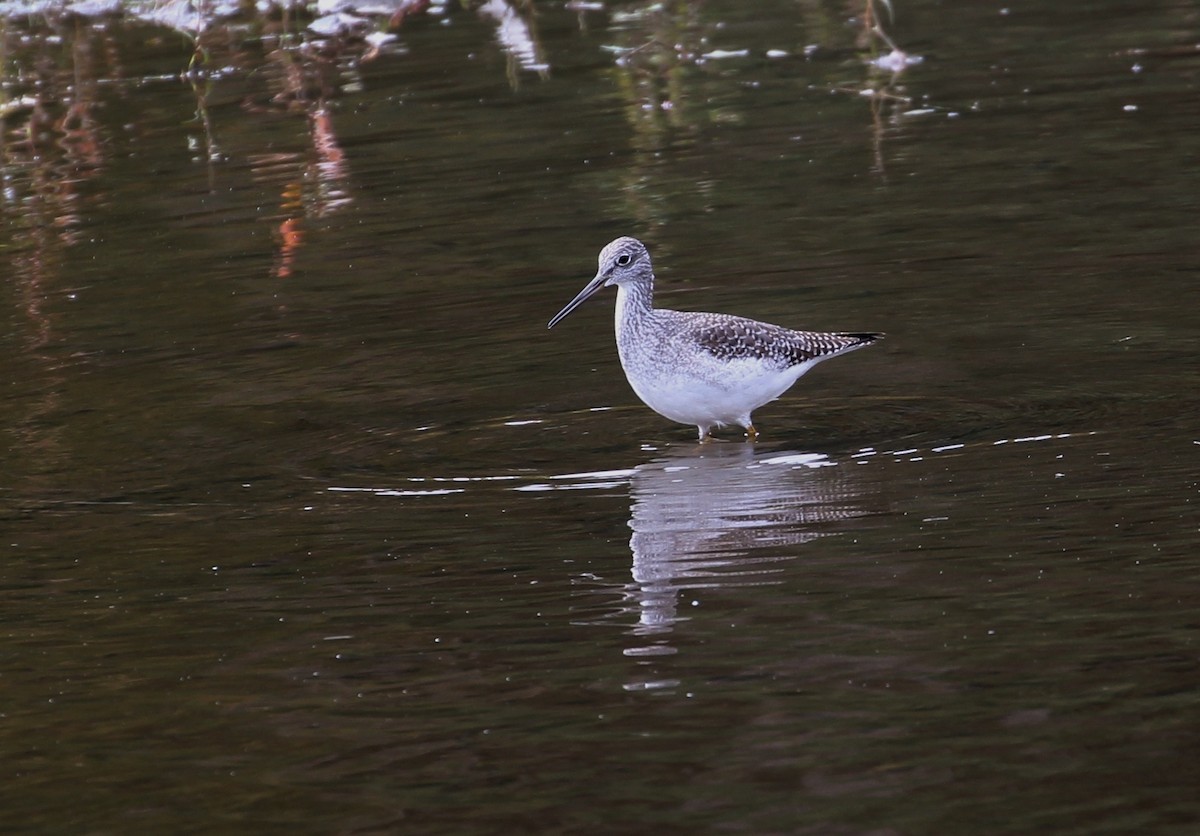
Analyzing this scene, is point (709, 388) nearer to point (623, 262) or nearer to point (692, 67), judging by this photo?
point (623, 262)

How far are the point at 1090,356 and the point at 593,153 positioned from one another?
8.37 meters

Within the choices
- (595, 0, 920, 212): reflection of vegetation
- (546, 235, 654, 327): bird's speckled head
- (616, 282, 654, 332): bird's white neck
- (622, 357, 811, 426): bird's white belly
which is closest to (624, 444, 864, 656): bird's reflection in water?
(622, 357, 811, 426): bird's white belly

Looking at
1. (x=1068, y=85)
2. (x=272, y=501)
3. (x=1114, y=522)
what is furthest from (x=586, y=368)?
(x=1068, y=85)

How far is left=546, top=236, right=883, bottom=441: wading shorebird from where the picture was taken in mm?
11250

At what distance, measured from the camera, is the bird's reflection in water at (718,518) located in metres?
8.60

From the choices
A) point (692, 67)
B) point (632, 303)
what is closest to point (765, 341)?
point (632, 303)

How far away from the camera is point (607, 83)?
22891 millimetres

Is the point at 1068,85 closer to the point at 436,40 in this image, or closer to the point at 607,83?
the point at 607,83

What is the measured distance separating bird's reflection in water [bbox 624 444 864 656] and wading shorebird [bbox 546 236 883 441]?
0.30 meters

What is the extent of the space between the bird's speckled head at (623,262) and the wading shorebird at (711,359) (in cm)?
24

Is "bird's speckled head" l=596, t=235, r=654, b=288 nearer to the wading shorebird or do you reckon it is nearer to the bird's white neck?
the bird's white neck

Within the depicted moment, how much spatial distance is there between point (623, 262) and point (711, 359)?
1.26 meters

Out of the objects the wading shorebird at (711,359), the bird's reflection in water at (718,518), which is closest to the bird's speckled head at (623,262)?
the wading shorebird at (711,359)

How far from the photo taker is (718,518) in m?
9.76
